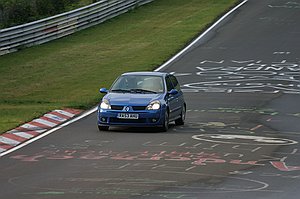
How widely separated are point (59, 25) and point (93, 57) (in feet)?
20.6

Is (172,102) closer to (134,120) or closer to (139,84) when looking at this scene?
(139,84)

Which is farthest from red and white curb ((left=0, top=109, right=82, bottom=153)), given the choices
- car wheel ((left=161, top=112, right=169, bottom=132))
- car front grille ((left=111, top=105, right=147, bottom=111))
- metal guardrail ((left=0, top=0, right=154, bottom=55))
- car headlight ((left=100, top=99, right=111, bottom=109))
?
metal guardrail ((left=0, top=0, right=154, bottom=55))

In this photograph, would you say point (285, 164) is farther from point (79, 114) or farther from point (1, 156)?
point (79, 114)

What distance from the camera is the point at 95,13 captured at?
171 feet

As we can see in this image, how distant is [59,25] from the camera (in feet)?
156

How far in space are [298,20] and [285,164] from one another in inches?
1471

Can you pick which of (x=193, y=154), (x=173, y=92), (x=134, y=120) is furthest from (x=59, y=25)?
(x=193, y=154)

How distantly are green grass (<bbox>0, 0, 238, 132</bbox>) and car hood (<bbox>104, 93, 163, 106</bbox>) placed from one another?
7.95ft

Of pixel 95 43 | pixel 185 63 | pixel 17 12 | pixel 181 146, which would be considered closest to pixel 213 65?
pixel 185 63

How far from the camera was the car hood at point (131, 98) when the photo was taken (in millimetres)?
22453

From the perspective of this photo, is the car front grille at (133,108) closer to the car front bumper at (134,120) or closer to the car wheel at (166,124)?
the car front bumper at (134,120)

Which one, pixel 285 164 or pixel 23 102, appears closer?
pixel 285 164

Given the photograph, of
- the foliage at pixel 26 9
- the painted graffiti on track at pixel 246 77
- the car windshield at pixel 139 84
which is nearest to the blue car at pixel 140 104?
the car windshield at pixel 139 84

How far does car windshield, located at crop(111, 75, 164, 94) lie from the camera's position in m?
23.5
